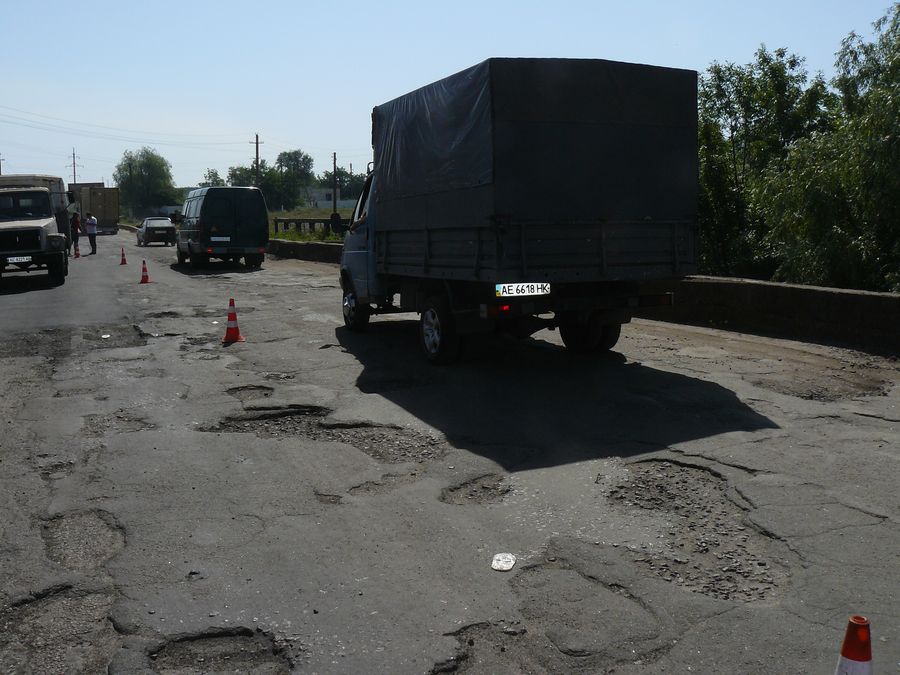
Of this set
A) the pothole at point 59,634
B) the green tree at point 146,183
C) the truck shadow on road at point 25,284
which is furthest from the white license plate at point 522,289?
the green tree at point 146,183

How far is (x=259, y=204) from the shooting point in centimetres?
2664

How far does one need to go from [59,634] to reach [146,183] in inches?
6362

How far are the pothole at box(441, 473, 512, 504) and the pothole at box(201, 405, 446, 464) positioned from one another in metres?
0.60

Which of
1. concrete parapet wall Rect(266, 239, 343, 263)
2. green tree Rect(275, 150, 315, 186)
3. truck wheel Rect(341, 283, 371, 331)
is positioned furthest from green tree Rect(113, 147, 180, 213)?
truck wheel Rect(341, 283, 371, 331)

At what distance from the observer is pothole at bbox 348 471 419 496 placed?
5250mm

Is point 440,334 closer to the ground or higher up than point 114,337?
higher up

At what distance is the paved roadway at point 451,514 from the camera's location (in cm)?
340

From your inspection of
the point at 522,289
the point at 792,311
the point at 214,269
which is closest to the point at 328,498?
the point at 522,289

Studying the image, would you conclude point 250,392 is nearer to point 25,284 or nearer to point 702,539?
point 702,539

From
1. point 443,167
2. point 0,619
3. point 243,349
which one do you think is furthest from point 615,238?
point 0,619

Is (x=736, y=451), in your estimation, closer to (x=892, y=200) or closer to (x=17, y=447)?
(x=17, y=447)

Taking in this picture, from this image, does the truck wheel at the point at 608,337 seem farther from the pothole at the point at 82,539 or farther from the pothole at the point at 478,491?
the pothole at the point at 82,539

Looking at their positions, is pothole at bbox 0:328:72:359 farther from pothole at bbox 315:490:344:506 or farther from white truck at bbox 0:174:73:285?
white truck at bbox 0:174:73:285

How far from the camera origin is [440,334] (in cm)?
919
